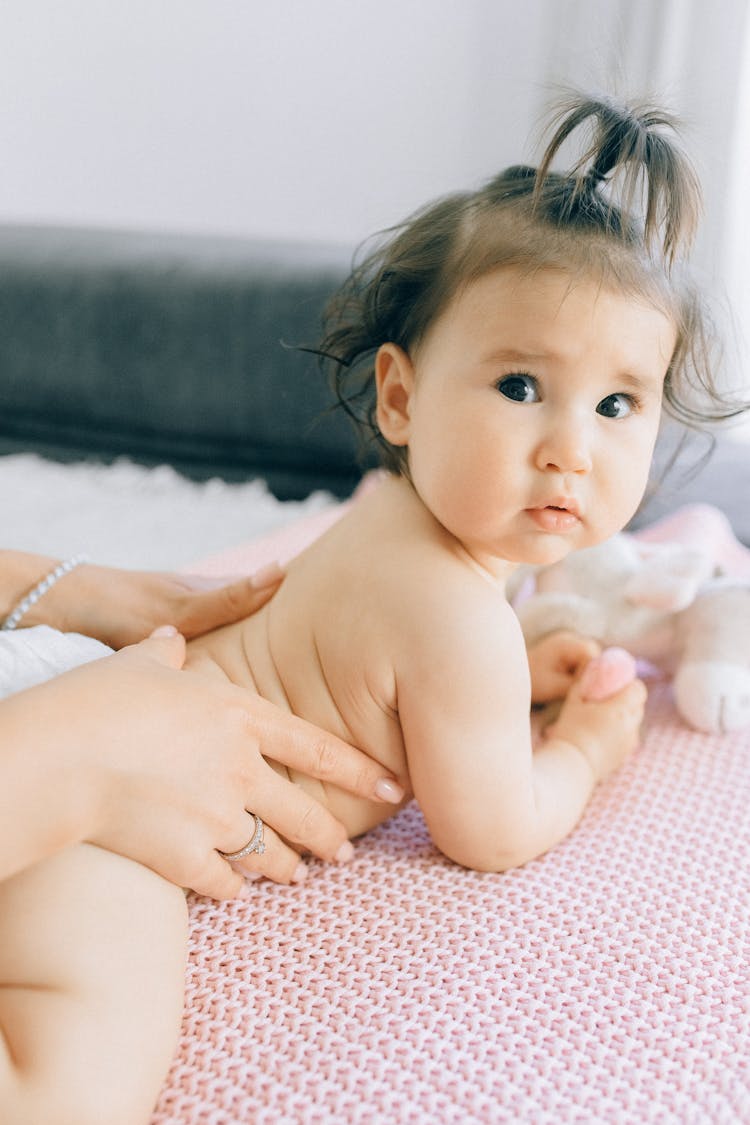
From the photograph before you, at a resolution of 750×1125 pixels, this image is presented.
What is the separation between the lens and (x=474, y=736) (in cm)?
89

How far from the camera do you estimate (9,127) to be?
126 inches

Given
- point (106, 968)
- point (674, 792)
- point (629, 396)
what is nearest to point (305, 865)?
point (106, 968)

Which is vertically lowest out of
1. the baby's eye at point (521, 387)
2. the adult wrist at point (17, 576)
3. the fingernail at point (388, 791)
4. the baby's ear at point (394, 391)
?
the fingernail at point (388, 791)

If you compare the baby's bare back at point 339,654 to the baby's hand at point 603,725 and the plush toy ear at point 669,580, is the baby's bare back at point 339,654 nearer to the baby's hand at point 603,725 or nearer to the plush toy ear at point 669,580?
the baby's hand at point 603,725

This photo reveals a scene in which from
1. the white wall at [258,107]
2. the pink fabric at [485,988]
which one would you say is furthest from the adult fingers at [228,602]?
the white wall at [258,107]

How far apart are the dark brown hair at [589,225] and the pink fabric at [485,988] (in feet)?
1.41

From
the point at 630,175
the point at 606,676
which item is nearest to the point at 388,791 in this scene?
the point at 606,676

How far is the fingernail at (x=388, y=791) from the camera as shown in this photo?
93cm

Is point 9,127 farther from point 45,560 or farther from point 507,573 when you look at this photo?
point 507,573

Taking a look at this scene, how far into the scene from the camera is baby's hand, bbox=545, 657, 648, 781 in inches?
42.4

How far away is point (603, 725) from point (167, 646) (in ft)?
1.40

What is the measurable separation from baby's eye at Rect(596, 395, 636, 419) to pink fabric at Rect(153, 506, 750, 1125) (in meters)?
0.37

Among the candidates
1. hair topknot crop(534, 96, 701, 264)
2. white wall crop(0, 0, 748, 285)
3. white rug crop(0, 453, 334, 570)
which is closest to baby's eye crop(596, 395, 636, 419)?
hair topknot crop(534, 96, 701, 264)

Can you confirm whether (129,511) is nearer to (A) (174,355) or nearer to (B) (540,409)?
(A) (174,355)
